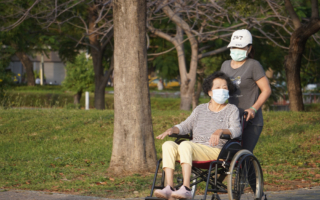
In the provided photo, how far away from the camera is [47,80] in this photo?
66.6 metres

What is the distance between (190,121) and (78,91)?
2109cm

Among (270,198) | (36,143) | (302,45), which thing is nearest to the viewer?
(270,198)

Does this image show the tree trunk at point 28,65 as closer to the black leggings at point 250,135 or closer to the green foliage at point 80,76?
the green foliage at point 80,76

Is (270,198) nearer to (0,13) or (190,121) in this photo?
(190,121)

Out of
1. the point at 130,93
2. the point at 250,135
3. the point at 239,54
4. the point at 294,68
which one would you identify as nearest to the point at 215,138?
the point at 250,135

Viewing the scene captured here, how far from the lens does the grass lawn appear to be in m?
6.23

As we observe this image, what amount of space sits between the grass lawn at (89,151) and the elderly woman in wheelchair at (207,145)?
140 cm

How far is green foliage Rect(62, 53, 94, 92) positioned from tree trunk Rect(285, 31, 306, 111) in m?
13.7

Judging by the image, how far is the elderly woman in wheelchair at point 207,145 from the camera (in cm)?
417

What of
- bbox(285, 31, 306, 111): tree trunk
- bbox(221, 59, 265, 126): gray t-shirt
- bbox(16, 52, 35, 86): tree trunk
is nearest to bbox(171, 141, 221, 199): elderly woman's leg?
bbox(221, 59, 265, 126): gray t-shirt

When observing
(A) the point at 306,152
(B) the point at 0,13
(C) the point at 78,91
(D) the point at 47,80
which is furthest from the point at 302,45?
(D) the point at 47,80

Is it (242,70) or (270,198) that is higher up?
(242,70)

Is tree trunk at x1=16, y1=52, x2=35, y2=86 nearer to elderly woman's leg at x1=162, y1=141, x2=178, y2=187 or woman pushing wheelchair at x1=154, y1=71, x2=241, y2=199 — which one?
woman pushing wheelchair at x1=154, y1=71, x2=241, y2=199

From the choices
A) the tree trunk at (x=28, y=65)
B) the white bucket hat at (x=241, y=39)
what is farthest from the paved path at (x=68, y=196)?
the tree trunk at (x=28, y=65)
